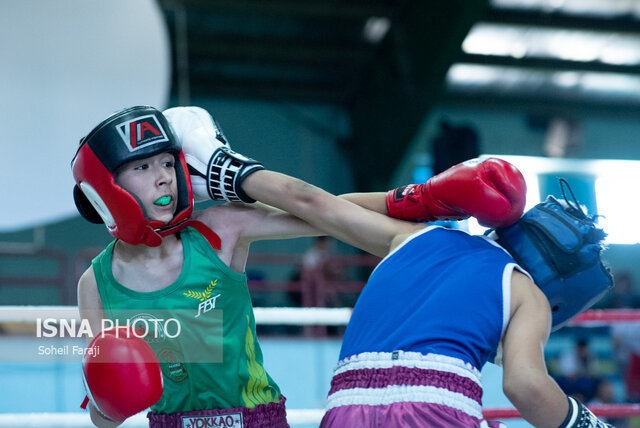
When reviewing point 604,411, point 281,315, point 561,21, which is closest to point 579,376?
point 604,411

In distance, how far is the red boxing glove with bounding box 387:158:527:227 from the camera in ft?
5.33

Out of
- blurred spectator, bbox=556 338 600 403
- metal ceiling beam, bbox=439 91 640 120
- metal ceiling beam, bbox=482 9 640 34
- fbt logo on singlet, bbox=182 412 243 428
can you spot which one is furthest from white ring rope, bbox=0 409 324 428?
metal ceiling beam, bbox=439 91 640 120

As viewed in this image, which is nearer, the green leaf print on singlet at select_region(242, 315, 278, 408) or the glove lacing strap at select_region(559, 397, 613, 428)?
the glove lacing strap at select_region(559, 397, 613, 428)

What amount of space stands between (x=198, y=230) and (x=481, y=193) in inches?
28.5

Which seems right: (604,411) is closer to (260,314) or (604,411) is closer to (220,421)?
(260,314)

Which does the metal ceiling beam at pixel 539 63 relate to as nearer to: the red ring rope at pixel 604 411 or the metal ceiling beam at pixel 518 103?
the metal ceiling beam at pixel 518 103

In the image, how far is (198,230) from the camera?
186 cm

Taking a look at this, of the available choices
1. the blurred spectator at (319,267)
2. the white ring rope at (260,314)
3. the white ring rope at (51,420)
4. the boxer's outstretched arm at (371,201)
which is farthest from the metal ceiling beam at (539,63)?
the white ring rope at (51,420)

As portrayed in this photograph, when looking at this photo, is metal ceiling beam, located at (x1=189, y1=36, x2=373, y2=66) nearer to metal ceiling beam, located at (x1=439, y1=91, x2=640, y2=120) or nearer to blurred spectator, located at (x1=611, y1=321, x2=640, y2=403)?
metal ceiling beam, located at (x1=439, y1=91, x2=640, y2=120)

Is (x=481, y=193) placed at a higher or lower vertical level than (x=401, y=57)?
lower

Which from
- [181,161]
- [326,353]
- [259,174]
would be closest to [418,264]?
[259,174]

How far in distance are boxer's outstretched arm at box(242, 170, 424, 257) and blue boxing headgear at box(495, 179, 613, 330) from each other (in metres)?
0.26

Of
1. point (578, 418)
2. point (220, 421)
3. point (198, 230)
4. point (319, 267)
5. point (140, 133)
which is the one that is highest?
point (140, 133)

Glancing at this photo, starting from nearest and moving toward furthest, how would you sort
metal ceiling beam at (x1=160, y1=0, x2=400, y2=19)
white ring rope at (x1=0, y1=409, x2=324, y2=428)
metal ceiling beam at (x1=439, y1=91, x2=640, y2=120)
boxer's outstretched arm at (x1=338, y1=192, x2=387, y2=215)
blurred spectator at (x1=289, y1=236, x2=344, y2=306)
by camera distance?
boxer's outstretched arm at (x1=338, y1=192, x2=387, y2=215) → white ring rope at (x1=0, y1=409, x2=324, y2=428) → blurred spectator at (x1=289, y1=236, x2=344, y2=306) → metal ceiling beam at (x1=160, y1=0, x2=400, y2=19) → metal ceiling beam at (x1=439, y1=91, x2=640, y2=120)
